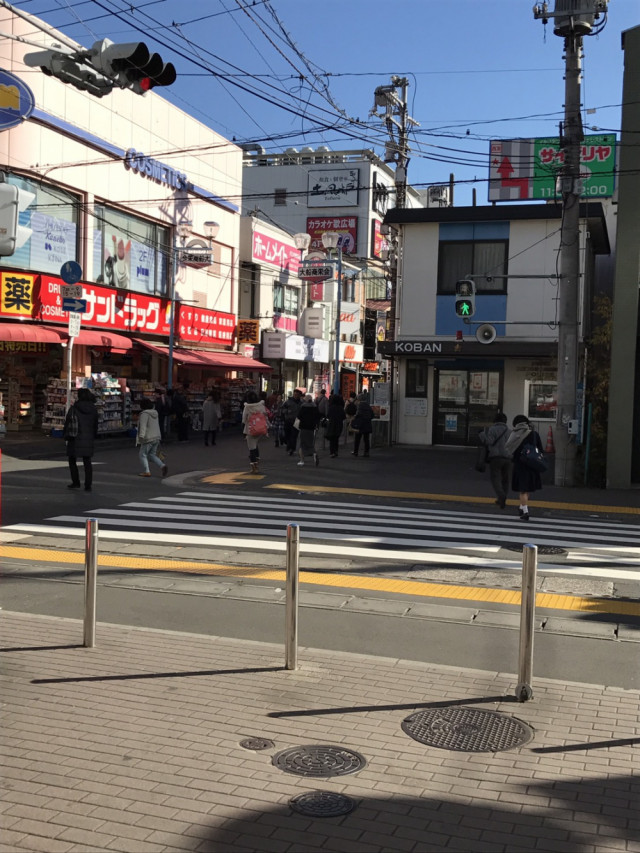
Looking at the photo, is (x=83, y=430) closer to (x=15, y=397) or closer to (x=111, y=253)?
(x=15, y=397)

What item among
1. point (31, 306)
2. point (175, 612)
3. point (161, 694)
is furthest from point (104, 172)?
point (161, 694)

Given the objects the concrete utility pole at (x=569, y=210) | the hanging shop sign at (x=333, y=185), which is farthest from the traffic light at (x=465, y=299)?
the hanging shop sign at (x=333, y=185)

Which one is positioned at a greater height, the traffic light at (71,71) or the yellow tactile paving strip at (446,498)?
the traffic light at (71,71)

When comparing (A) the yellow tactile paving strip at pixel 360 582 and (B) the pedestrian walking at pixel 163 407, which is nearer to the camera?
(A) the yellow tactile paving strip at pixel 360 582

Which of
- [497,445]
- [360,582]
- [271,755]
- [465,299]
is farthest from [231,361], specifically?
[271,755]

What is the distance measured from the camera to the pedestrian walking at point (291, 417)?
2303 cm

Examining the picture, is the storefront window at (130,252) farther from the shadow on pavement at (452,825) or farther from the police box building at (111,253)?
the shadow on pavement at (452,825)

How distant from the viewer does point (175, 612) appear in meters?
8.41

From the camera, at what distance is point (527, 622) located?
6.01m

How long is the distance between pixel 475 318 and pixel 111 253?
12.7 m

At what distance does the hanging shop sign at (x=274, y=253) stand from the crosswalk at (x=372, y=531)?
91.6 feet

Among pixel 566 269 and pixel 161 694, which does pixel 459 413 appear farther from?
pixel 161 694

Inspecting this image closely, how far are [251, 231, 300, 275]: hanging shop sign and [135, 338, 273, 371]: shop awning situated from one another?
5.57m

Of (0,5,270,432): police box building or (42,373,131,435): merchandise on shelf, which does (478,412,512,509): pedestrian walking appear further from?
(42,373,131,435): merchandise on shelf
